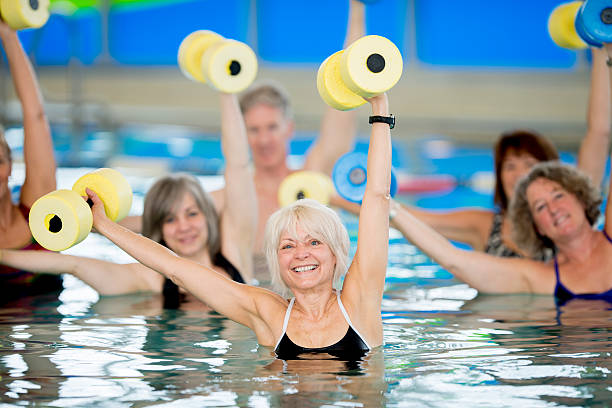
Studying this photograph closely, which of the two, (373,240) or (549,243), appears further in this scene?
(549,243)

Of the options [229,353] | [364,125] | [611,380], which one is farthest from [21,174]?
[611,380]

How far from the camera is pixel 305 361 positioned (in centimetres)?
301

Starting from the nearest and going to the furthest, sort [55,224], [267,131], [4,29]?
1. [55,224]
2. [4,29]
3. [267,131]

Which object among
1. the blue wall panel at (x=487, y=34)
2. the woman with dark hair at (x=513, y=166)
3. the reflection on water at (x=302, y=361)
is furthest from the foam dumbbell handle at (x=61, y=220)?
the blue wall panel at (x=487, y=34)

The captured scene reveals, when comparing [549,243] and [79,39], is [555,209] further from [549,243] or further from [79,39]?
[79,39]

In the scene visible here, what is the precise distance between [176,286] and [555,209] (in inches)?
73.2

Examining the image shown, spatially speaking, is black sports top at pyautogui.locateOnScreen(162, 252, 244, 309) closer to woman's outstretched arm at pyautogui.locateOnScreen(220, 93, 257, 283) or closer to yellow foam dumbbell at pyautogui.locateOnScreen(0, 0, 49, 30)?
woman's outstretched arm at pyautogui.locateOnScreen(220, 93, 257, 283)

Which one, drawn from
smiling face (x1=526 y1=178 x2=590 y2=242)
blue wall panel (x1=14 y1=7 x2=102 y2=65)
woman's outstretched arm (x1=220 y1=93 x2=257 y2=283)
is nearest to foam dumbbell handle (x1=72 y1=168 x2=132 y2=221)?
woman's outstretched arm (x1=220 y1=93 x2=257 y2=283)

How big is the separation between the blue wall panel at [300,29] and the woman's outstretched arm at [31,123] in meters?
8.21

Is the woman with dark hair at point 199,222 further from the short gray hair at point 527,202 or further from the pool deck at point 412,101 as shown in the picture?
the pool deck at point 412,101

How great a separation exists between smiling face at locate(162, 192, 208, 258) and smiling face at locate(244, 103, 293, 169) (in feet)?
2.54

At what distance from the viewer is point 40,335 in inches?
138

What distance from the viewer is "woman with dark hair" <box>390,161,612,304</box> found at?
4.03 m

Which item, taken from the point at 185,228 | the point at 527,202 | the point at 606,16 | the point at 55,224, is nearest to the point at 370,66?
the point at 55,224
